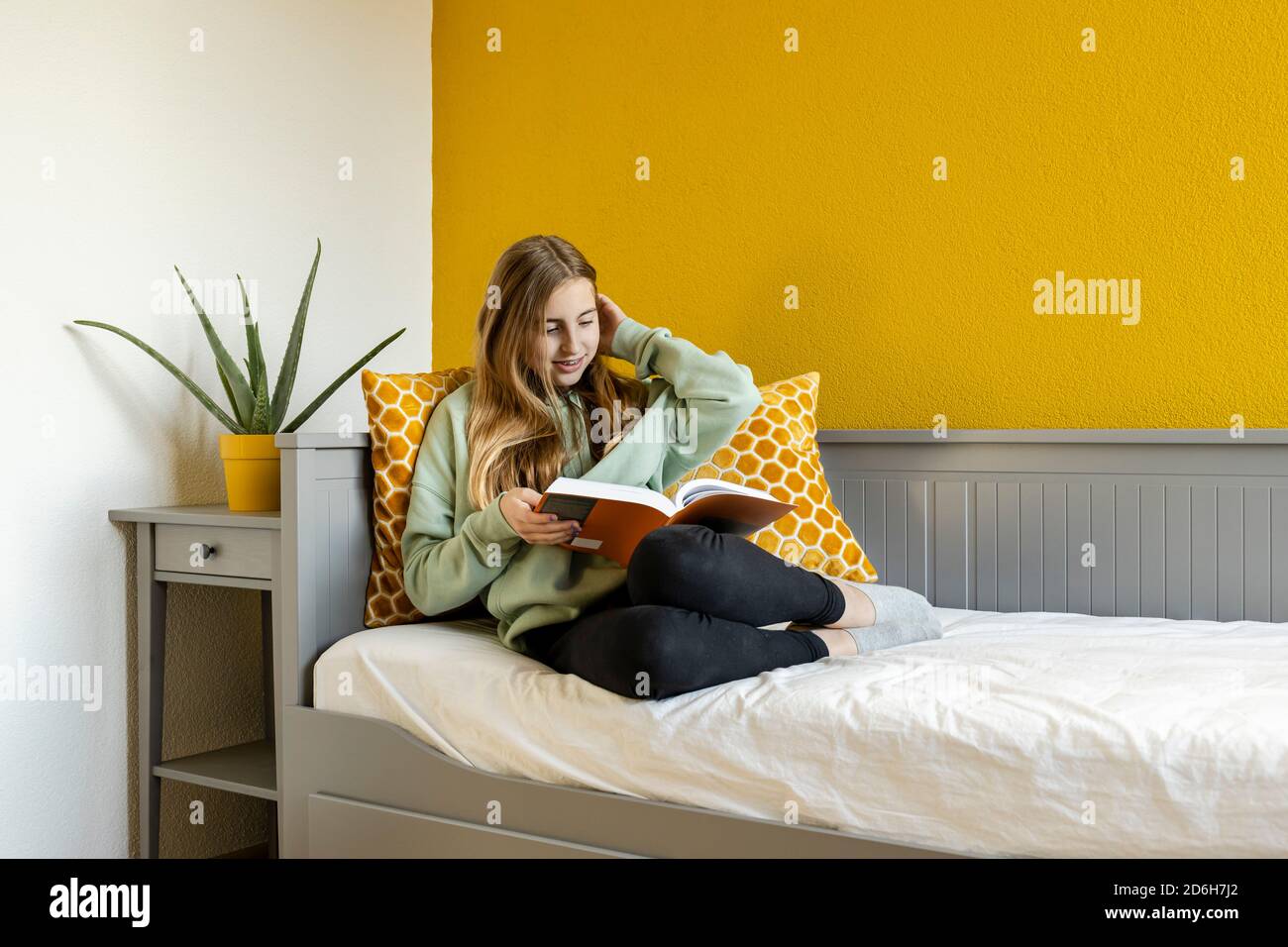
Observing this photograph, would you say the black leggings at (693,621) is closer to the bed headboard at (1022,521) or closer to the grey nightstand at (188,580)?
the bed headboard at (1022,521)

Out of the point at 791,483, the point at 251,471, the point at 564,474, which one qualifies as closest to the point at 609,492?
the point at 564,474

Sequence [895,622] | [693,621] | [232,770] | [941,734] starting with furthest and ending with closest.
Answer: [232,770], [895,622], [693,621], [941,734]

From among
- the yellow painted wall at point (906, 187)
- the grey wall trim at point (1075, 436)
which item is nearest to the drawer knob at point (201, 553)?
the yellow painted wall at point (906, 187)

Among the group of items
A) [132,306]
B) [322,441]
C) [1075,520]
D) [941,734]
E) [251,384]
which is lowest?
[941,734]

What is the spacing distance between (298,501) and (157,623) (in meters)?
0.46

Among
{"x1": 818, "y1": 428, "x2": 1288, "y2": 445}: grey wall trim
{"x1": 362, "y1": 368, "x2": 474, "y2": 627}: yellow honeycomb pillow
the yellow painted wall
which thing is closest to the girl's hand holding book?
{"x1": 362, "y1": 368, "x2": 474, "y2": 627}: yellow honeycomb pillow

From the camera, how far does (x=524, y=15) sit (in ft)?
8.44

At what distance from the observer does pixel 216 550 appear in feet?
6.05

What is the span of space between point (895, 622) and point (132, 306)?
139 cm

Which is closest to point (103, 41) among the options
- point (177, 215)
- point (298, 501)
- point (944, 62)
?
point (177, 215)

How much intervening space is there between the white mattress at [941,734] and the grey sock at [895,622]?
3 centimetres

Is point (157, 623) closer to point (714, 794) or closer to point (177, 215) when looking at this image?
point (177, 215)

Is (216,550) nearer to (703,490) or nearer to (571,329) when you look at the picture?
(571,329)

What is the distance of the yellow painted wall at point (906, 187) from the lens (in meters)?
1.88
